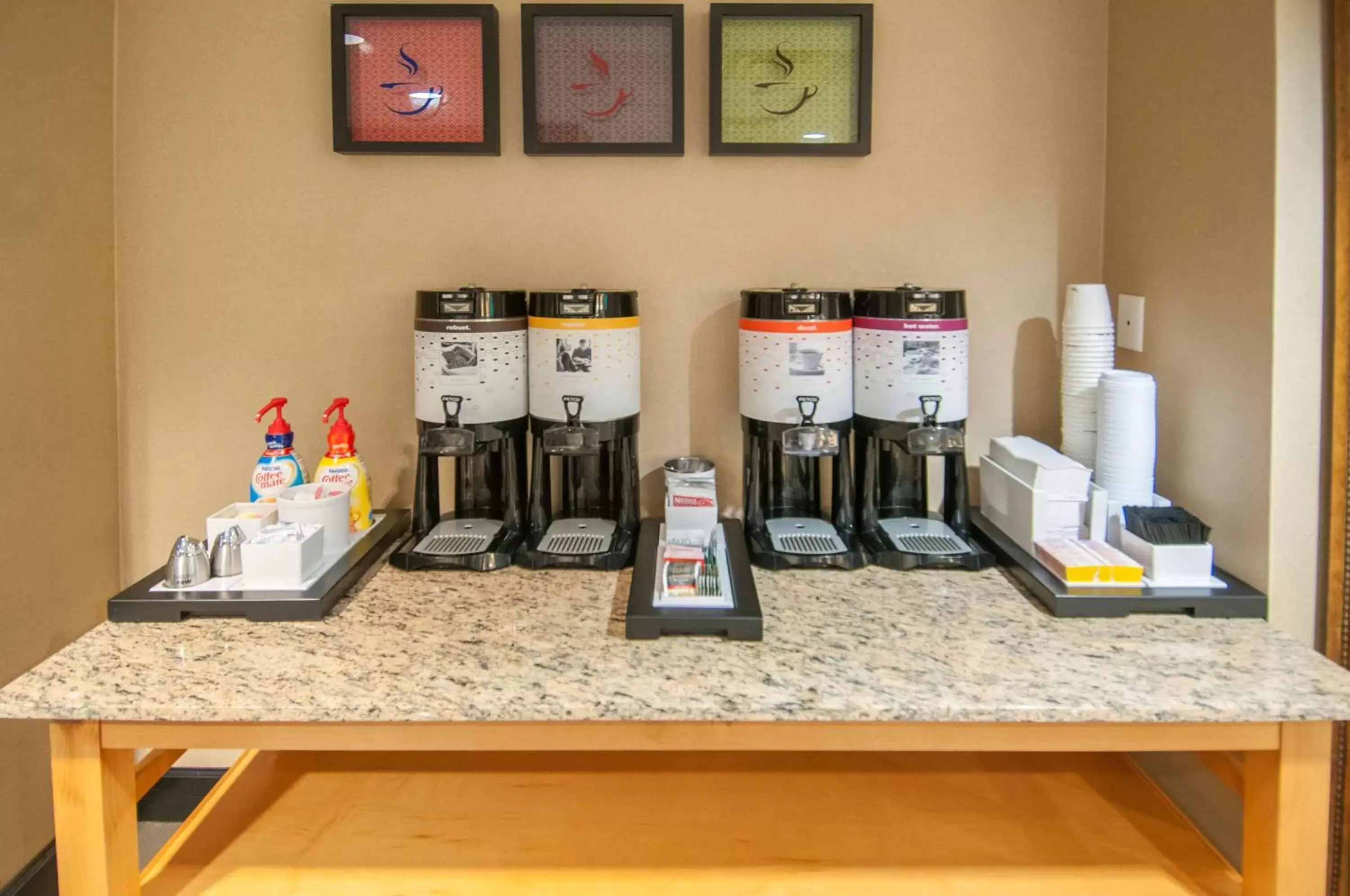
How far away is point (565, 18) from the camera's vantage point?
1884 millimetres

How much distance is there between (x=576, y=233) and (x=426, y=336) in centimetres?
38

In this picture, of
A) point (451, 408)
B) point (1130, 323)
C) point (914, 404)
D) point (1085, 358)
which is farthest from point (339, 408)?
point (1130, 323)

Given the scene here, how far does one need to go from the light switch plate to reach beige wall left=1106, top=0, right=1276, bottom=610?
18mm

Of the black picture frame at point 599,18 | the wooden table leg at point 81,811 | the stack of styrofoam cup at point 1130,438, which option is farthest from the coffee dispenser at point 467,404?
the stack of styrofoam cup at point 1130,438

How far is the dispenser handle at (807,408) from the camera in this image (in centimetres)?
172

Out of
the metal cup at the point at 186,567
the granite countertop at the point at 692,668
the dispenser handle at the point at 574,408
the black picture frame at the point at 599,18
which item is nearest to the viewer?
the granite countertop at the point at 692,668

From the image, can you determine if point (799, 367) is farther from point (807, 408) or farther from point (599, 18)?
point (599, 18)

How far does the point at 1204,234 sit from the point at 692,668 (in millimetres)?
1056

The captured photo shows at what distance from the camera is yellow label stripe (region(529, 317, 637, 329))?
1.73m

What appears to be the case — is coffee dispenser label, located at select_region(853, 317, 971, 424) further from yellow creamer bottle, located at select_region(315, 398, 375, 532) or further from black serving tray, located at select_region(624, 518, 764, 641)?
yellow creamer bottle, located at select_region(315, 398, 375, 532)

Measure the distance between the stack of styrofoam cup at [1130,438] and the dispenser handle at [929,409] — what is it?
10.7 inches

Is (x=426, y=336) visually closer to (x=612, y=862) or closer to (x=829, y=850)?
(x=612, y=862)

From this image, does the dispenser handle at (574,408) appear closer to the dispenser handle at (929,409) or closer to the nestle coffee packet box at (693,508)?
the nestle coffee packet box at (693,508)

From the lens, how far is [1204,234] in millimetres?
1596
